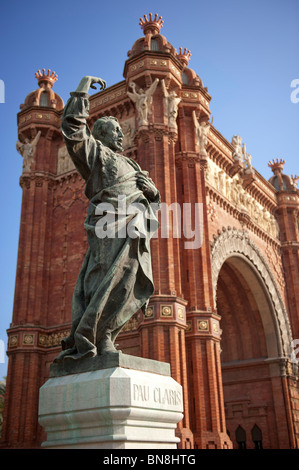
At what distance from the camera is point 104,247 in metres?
3.93

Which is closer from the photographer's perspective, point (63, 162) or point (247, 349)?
point (63, 162)

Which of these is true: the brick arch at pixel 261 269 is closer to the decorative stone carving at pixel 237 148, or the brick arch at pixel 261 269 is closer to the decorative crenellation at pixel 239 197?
the decorative crenellation at pixel 239 197

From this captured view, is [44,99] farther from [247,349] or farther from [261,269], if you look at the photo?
[247,349]

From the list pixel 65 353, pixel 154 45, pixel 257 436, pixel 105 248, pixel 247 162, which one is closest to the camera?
pixel 65 353

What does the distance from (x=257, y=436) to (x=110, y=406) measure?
19.1 meters

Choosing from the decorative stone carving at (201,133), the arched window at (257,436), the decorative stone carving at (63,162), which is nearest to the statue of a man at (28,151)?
the decorative stone carving at (63,162)

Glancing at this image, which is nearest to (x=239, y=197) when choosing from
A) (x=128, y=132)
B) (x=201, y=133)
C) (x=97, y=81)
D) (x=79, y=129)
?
(x=201, y=133)

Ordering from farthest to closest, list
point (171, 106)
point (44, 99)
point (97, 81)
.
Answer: point (44, 99) < point (171, 106) < point (97, 81)

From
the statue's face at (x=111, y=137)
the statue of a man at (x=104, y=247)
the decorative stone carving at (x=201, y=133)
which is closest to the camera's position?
the statue of a man at (x=104, y=247)

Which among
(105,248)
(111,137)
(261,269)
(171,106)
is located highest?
(171,106)

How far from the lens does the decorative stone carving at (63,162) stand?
1847 cm

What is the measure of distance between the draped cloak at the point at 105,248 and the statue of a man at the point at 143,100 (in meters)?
11.9

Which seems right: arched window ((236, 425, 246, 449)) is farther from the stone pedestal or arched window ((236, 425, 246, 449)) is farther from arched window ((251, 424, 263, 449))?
the stone pedestal
